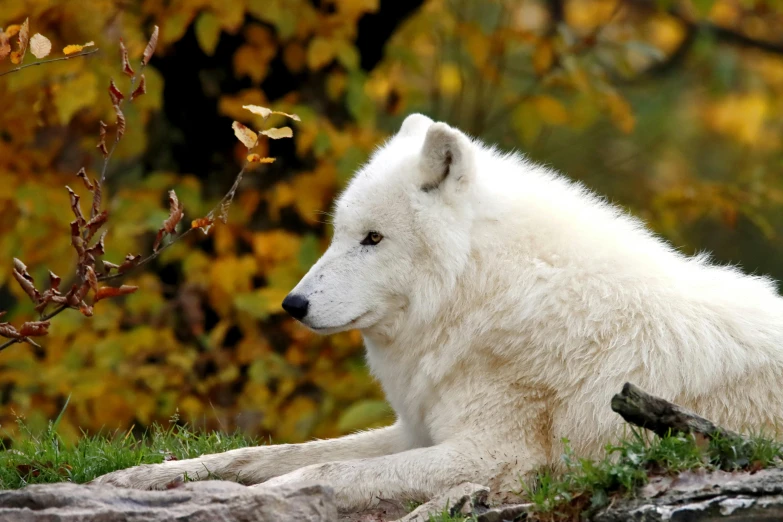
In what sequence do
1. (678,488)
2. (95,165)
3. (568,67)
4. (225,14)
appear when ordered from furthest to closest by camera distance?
(95,165)
(568,67)
(225,14)
(678,488)

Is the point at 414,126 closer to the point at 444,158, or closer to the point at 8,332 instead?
the point at 444,158

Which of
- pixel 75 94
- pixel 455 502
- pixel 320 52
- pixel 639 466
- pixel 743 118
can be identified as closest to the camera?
pixel 639 466

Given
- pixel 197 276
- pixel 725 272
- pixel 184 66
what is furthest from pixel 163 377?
pixel 725 272

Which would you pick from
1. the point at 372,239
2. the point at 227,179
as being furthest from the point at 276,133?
the point at 227,179

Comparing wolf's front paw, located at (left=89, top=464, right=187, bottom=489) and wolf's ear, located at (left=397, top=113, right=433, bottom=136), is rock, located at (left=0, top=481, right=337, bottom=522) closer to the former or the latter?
wolf's front paw, located at (left=89, top=464, right=187, bottom=489)

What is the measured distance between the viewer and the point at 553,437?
13.6ft

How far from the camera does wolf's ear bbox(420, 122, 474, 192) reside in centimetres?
439

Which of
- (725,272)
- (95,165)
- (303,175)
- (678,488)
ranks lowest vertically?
(95,165)

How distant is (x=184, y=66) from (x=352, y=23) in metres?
1.69

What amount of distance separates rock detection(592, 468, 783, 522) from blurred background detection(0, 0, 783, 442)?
13.1 ft

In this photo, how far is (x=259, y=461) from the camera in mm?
4508

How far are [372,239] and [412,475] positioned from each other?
44.7 inches

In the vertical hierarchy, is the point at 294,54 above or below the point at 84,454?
above

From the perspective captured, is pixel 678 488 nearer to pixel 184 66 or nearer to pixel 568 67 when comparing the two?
pixel 568 67
